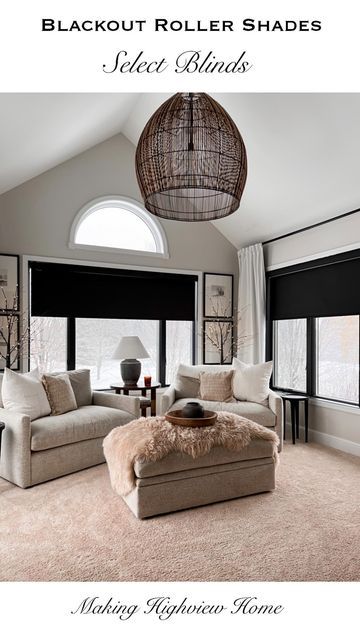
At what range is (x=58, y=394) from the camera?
371 centimetres

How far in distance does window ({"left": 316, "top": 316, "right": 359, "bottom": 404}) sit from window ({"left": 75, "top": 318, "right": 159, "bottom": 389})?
208 cm

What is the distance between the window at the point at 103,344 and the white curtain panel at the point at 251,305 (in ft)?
4.18

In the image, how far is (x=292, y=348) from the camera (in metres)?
5.15

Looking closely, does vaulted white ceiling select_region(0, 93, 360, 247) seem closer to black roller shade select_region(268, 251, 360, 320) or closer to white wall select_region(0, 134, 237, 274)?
white wall select_region(0, 134, 237, 274)

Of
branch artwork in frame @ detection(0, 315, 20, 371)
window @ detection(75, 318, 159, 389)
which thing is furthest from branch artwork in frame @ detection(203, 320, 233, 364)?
branch artwork in frame @ detection(0, 315, 20, 371)

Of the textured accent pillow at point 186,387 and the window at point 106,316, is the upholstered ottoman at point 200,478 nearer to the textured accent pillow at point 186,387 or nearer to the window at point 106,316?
the textured accent pillow at point 186,387

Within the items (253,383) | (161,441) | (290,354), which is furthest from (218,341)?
(161,441)

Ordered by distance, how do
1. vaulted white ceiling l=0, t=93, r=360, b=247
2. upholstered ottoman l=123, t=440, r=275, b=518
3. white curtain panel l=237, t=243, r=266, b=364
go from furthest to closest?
white curtain panel l=237, t=243, r=266, b=364 < vaulted white ceiling l=0, t=93, r=360, b=247 < upholstered ottoman l=123, t=440, r=275, b=518

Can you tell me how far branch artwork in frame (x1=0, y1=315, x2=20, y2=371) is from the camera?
439cm
